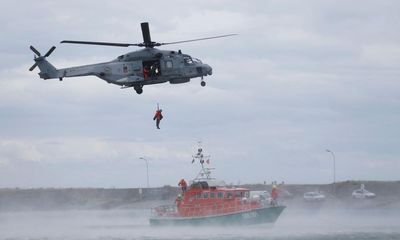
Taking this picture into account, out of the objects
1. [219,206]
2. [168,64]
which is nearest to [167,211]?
[219,206]

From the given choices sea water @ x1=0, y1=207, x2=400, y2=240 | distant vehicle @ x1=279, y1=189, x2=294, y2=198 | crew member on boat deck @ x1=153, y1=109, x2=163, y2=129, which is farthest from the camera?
distant vehicle @ x1=279, y1=189, x2=294, y2=198

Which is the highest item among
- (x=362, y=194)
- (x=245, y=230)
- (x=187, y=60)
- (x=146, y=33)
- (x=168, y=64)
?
(x=146, y=33)

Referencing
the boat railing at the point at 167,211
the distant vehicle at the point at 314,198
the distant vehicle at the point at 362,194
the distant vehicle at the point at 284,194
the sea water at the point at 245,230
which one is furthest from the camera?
the distant vehicle at the point at 284,194

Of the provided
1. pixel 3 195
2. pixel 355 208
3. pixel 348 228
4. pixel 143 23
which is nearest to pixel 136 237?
pixel 348 228

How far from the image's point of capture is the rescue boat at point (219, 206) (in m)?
69.1

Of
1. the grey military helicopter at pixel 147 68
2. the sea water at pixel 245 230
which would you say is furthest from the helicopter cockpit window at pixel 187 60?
the sea water at pixel 245 230

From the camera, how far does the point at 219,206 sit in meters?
69.6

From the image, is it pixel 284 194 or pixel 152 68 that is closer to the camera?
pixel 152 68

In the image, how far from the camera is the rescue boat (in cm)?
6912

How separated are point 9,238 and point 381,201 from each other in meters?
56.8

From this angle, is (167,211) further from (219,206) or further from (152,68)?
(152,68)

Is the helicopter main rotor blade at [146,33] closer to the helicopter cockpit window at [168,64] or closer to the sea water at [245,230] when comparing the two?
the helicopter cockpit window at [168,64]

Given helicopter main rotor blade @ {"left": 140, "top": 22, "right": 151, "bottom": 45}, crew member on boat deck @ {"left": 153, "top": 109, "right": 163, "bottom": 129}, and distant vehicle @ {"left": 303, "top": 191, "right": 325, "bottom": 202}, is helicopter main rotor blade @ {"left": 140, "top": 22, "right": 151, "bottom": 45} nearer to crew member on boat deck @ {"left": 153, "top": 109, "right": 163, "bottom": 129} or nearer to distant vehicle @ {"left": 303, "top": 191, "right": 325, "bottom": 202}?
crew member on boat deck @ {"left": 153, "top": 109, "right": 163, "bottom": 129}

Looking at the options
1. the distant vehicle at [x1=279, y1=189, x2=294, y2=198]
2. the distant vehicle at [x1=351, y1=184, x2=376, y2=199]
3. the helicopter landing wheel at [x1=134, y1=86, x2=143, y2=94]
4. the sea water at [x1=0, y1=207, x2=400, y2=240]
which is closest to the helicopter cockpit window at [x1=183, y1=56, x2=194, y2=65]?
the helicopter landing wheel at [x1=134, y1=86, x2=143, y2=94]
